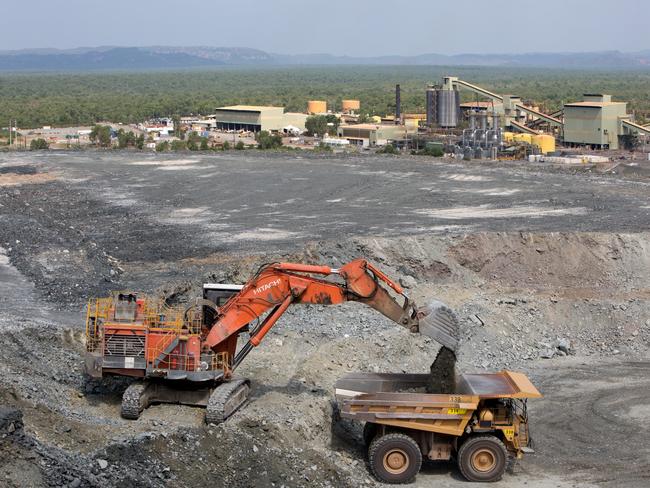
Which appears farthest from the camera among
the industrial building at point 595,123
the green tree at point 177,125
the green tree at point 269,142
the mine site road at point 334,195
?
the green tree at point 177,125

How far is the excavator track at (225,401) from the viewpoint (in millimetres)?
15523

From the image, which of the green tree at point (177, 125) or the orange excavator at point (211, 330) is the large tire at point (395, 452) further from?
the green tree at point (177, 125)

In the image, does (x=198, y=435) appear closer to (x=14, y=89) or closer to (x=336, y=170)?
(x=336, y=170)

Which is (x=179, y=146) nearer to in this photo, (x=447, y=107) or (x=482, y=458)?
(x=447, y=107)

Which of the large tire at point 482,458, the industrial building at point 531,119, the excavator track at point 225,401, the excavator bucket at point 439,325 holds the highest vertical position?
the industrial building at point 531,119

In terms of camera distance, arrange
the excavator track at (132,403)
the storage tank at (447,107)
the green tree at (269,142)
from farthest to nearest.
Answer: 1. the storage tank at (447,107)
2. the green tree at (269,142)
3. the excavator track at (132,403)

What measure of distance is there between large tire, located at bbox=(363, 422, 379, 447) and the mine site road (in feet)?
A: 51.6

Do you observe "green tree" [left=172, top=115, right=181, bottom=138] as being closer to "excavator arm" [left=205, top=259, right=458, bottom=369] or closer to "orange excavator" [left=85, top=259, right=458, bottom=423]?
"orange excavator" [left=85, top=259, right=458, bottom=423]

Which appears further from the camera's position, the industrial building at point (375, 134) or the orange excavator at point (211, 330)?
the industrial building at point (375, 134)

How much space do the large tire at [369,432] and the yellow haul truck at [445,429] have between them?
0.24m

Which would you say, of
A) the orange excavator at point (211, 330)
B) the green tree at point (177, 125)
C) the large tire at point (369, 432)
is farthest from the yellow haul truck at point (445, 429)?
the green tree at point (177, 125)

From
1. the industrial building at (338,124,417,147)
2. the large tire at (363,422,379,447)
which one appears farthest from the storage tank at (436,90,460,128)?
the large tire at (363,422,379,447)

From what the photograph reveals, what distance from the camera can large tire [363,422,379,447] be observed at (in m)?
16.0

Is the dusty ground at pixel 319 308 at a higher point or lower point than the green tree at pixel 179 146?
lower
